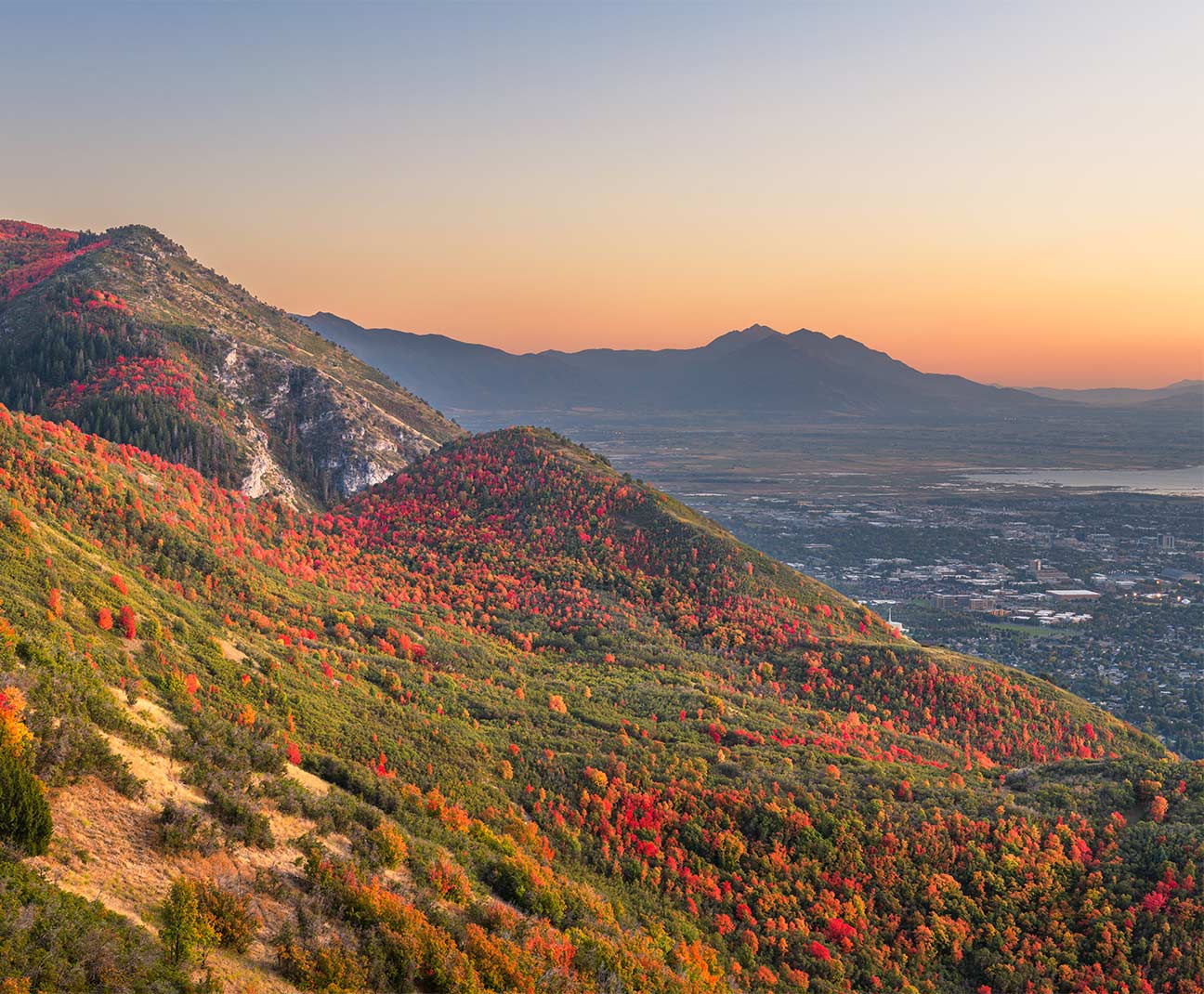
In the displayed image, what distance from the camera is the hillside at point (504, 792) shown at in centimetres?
2195

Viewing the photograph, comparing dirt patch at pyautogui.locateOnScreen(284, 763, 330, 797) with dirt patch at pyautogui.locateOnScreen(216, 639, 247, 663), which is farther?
dirt patch at pyautogui.locateOnScreen(216, 639, 247, 663)

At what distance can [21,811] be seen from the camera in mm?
18078

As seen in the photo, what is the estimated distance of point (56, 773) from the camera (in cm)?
2134

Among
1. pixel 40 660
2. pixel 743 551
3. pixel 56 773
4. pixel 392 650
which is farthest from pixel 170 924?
pixel 743 551

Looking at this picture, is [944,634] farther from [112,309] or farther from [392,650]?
[112,309]

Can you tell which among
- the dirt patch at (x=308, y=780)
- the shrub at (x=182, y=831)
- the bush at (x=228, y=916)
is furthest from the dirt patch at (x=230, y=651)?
the bush at (x=228, y=916)

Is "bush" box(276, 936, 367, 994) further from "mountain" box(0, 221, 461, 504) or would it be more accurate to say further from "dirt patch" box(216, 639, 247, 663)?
"mountain" box(0, 221, 461, 504)

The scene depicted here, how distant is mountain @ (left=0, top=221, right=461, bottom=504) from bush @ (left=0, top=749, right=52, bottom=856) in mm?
125295

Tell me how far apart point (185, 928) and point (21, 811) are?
185 inches

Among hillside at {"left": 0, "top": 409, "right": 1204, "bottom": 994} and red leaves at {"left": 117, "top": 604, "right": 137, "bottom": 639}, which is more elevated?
red leaves at {"left": 117, "top": 604, "right": 137, "bottom": 639}

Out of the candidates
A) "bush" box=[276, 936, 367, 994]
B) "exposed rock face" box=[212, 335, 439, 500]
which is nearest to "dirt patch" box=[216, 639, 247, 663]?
"bush" box=[276, 936, 367, 994]

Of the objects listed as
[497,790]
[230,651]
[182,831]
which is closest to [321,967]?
[182,831]

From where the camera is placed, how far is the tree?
17.5m

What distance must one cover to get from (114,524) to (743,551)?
84503mm
